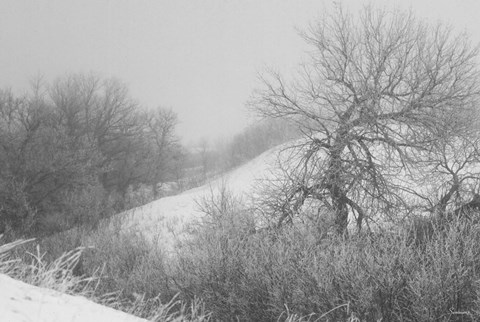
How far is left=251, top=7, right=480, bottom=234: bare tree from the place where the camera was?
46.4 ft

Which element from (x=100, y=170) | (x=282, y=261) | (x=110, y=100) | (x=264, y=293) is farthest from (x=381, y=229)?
(x=110, y=100)

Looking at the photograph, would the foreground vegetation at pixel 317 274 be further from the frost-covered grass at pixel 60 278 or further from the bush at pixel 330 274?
the frost-covered grass at pixel 60 278

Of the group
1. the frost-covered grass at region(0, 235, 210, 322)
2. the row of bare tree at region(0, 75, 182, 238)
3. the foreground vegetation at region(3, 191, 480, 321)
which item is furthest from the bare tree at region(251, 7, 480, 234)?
the row of bare tree at region(0, 75, 182, 238)

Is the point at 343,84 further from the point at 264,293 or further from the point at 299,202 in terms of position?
the point at 264,293

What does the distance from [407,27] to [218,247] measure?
10.3 meters

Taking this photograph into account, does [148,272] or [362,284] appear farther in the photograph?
[148,272]

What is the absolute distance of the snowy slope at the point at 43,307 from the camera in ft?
10.5

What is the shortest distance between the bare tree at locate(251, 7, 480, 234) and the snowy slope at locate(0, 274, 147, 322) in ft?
37.6

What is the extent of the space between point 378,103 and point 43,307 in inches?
510

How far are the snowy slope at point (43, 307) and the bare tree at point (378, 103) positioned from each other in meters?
11.5

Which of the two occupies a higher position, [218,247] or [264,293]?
[218,247]

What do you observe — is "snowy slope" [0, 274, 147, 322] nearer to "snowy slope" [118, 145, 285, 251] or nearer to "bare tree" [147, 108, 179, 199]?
"snowy slope" [118, 145, 285, 251]

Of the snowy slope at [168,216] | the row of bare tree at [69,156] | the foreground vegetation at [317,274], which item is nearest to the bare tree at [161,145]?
the row of bare tree at [69,156]

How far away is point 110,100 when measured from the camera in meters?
43.2
